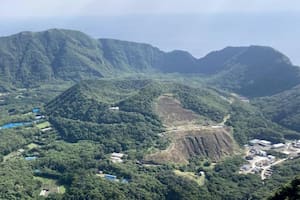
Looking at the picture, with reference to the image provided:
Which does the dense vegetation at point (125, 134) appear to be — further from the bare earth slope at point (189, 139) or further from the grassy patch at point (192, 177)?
the bare earth slope at point (189, 139)

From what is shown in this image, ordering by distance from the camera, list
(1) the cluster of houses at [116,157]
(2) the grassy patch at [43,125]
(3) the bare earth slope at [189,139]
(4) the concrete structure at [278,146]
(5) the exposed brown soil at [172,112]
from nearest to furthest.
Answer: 1. (1) the cluster of houses at [116,157]
2. (3) the bare earth slope at [189,139]
3. (4) the concrete structure at [278,146]
4. (5) the exposed brown soil at [172,112]
5. (2) the grassy patch at [43,125]

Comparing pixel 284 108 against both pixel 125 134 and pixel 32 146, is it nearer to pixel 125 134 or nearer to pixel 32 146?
pixel 125 134

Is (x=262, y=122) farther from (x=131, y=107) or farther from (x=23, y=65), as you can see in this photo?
(x=23, y=65)

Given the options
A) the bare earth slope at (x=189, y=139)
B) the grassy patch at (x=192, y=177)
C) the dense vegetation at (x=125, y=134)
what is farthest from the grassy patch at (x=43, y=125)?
the grassy patch at (x=192, y=177)

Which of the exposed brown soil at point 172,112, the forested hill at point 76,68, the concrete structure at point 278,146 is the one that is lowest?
the forested hill at point 76,68

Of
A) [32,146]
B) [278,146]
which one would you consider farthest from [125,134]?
[278,146]

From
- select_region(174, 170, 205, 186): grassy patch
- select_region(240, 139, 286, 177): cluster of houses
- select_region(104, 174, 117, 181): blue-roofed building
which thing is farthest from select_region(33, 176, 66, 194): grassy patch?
select_region(240, 139, 286, 177): cluster of houses

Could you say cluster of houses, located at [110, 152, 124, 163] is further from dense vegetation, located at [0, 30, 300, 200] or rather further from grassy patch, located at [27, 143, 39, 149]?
grassy patch, located at [27, 143, 39, 149]

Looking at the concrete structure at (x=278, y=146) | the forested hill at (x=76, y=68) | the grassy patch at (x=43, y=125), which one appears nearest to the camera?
the concrete structure at (x=278, y=146)

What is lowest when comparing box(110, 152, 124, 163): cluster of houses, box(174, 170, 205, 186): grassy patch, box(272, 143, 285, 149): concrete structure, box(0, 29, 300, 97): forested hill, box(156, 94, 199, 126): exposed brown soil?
box(0, 29, 300, 97): forested hill

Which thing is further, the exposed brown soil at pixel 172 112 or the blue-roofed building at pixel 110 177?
the exposed brown soil at pixel 172 112

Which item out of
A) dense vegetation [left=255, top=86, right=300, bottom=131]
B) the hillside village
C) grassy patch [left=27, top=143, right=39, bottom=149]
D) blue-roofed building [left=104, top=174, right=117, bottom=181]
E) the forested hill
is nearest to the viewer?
blue-roofed building [left=104, top=174, right=117, bottom=181]

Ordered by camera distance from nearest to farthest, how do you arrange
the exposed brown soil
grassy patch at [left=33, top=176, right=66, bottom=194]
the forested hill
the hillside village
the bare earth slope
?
grassy patch at [left=33, top=176, right=66, bottom=194] < the hillside village < the bare earth slope < the exposed brown soil < the forested hill
